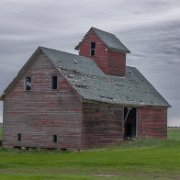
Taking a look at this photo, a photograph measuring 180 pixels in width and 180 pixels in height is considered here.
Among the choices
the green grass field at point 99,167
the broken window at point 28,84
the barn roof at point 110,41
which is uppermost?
the barn roof at point 110,41

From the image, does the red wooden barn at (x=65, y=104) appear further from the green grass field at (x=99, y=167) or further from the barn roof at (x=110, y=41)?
the green grass field at (x=99, y=167)

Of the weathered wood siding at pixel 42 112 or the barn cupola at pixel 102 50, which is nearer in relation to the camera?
the weathered wood siding at pixel 42 112

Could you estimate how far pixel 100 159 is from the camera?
38469 millimetres

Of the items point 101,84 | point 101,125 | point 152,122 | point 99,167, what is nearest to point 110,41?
point 101,84

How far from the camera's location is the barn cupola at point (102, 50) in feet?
193

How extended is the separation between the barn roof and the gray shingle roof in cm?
263

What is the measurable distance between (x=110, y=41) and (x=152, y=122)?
9.59m

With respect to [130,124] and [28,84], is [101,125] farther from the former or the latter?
[130,124]

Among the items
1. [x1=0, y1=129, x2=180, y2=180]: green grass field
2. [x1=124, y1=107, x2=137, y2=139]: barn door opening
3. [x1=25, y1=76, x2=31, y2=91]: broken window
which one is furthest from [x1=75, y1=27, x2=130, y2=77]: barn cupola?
[x1=0, y1=129, x2=180, y2=180]: green grass field

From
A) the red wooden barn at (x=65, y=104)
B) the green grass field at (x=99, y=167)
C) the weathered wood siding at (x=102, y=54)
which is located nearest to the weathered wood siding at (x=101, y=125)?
the red wooden barn at (x=65, y=104)

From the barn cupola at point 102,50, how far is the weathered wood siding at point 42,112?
9.75 meters

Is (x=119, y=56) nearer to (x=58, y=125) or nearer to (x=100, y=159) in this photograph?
(x=58, y=125)

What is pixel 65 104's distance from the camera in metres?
49.2

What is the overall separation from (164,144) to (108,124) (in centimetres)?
565
